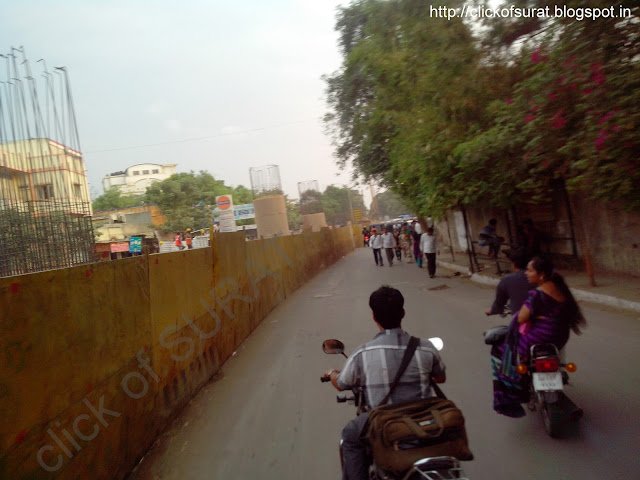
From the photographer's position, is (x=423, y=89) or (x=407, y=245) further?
(x=407, y=245)

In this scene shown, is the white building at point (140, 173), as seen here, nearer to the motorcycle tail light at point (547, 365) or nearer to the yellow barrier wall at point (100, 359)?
the yellow barrier wall at point (100, 359)

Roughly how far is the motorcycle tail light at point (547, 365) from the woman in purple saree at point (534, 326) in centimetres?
15

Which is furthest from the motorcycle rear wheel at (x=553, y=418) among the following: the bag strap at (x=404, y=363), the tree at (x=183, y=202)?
the tree at (x=183, y=202)

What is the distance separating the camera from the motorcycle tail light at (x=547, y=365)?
4160 mm

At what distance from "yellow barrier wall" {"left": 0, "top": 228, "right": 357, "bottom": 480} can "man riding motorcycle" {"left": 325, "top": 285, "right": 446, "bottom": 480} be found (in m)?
1.85

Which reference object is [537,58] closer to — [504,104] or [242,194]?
[504,104]

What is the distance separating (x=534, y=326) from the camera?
432 cm

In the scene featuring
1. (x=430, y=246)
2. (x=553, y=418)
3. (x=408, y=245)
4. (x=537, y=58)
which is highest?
(x=537, y=58)

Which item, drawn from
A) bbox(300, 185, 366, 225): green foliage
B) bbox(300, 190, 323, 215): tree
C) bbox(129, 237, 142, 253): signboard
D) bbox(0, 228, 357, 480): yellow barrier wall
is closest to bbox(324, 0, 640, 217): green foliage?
bbox(0, 228, 357, 480): yellow barrier wall

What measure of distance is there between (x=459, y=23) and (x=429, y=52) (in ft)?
2.94

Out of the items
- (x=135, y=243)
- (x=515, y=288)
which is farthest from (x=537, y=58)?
(x=135, y=243)

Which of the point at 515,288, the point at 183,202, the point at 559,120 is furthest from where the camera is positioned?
the point at 183,202

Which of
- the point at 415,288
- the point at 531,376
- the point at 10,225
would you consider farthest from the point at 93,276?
the point at 415,288

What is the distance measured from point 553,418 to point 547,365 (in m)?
0.41
